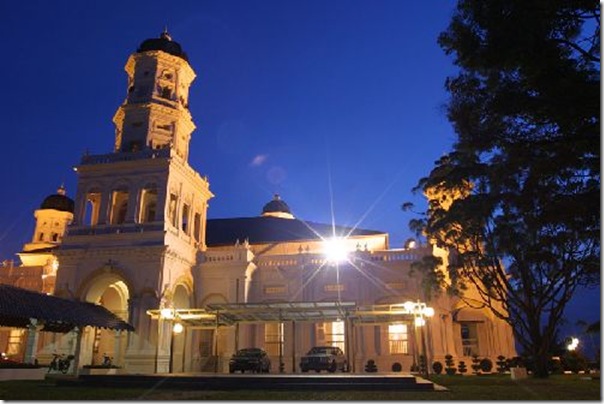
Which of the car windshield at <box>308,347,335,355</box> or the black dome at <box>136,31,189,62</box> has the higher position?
the black dome at <box>136,31,189,62</box>

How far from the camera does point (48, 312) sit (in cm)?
2462

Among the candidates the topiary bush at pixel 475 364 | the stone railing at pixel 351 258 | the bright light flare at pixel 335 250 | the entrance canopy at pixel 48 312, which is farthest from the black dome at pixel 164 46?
the topiary bush at pixel 475 364

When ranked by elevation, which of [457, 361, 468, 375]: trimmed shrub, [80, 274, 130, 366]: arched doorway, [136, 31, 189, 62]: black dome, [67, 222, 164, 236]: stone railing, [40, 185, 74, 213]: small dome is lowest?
[457, 361, 468, 375]: trimmed shrub

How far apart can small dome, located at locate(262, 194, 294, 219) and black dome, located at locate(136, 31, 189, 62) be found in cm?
1760

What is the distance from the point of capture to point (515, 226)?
22688 millimetres

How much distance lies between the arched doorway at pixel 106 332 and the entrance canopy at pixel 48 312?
116 inches

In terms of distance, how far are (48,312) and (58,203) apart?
31034 mm

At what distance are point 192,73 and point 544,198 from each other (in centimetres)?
2884

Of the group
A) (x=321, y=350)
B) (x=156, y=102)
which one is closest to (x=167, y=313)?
(x=321, y=350)

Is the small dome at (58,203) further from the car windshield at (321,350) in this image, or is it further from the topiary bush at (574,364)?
the topiary bush at (574,364)

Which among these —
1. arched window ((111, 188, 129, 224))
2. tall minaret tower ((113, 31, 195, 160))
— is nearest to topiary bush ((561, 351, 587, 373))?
tall minaret tower ((113, 31, 195, 160))

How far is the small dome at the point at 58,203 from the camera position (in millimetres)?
52281

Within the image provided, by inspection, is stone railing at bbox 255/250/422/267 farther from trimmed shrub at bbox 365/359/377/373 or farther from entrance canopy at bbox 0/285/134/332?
entrance canopy at bbox 0/285/134/332

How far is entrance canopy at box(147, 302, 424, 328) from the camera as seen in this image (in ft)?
78.2
